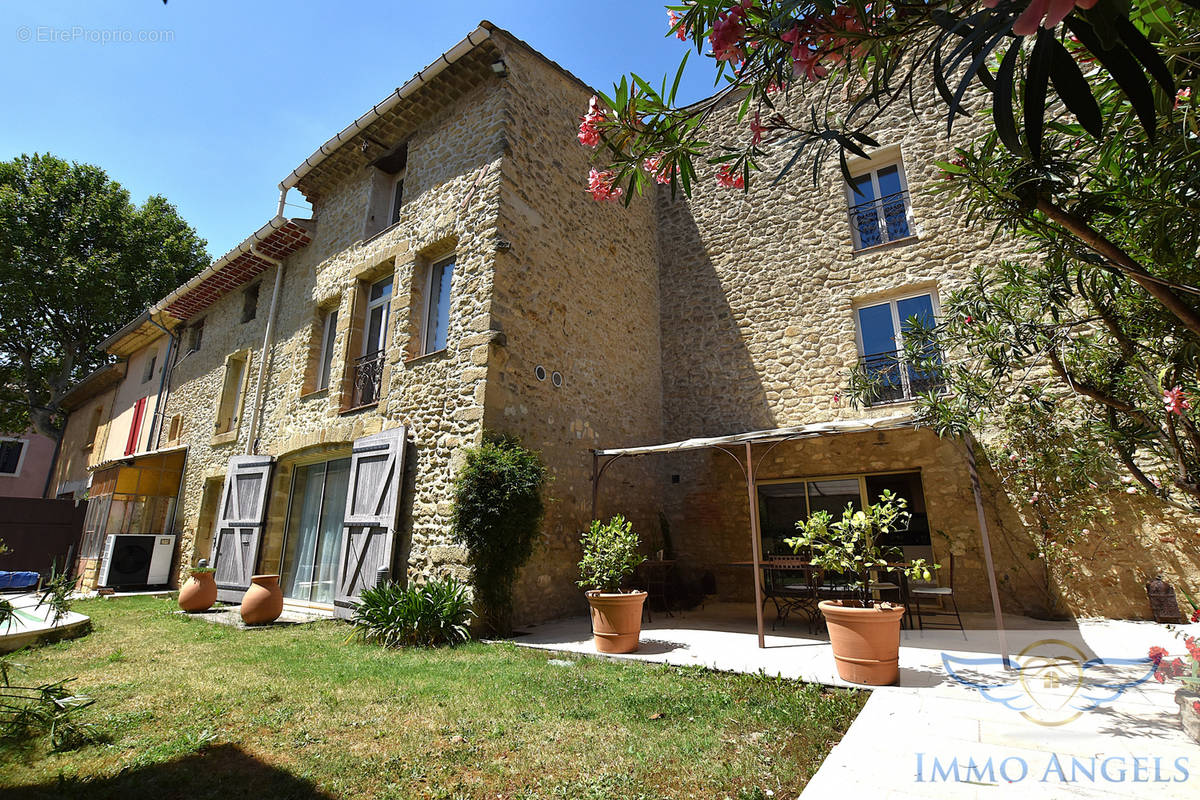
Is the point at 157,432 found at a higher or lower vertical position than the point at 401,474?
higher

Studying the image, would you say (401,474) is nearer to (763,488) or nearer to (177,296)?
(763,488)

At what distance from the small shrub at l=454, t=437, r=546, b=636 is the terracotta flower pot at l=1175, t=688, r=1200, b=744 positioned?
4.54 meters

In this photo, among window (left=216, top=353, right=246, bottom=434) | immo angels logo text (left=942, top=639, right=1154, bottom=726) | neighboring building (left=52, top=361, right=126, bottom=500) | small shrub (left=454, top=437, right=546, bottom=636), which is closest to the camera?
immo angels logo text (left=942, top=639, right=1154, bottom=726)

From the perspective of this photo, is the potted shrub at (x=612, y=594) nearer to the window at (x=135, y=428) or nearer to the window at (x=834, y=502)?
the window at (x=834, y=502)

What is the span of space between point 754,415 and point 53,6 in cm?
733

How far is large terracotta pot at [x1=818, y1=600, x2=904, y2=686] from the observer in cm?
339

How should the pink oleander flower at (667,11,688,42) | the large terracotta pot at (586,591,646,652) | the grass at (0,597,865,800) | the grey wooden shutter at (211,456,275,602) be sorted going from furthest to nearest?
1. the grey wooden shutter at (211,456,275,602)
2. the large terracotta pot at (586,591,646,652)
3. the grass at (0,597,865,800)
4. the pink oleander flower at (667,11,688,42)

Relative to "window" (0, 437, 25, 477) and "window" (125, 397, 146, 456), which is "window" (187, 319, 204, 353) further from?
"window" (0, 437, 25, 477)

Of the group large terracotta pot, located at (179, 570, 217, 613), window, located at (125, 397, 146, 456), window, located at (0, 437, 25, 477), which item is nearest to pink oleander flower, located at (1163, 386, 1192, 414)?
large terracotta pot, located at (179, 570, 217, 613)

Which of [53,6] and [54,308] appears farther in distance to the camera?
[54,308]

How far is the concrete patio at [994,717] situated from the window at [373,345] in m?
4.31

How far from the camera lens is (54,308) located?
1504 cm

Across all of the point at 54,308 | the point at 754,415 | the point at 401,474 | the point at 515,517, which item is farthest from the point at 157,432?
the point at 754,415

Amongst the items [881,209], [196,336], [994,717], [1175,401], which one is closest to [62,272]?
[196,336]
